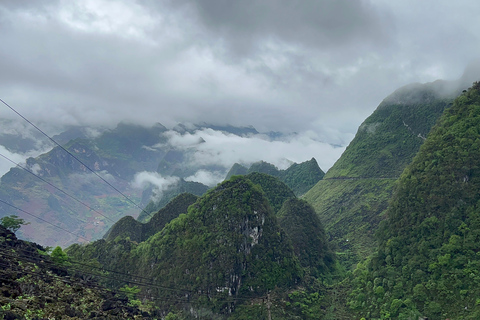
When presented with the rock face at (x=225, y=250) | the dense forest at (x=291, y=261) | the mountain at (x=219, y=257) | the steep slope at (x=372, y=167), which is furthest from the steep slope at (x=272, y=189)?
the rock face at (x=225, y=250)

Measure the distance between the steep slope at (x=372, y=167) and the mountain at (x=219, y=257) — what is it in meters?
33.3

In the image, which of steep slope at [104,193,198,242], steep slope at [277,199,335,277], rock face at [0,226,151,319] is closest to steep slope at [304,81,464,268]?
steep slope at [277,199,335,277]

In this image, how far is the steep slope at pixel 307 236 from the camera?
9844 cm

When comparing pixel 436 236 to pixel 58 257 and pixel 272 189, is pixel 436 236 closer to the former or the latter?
pixel 58 257

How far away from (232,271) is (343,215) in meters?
69.1

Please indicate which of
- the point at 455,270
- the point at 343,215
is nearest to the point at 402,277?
the point at 455,270

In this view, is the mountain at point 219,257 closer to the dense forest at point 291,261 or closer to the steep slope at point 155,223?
the dense forest at point 291,261

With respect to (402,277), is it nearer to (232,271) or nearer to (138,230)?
(232,271)

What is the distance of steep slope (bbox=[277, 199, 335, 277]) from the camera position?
3875 inches

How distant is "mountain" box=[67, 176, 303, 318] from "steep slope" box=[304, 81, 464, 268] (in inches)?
1312

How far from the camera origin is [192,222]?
91688 mm

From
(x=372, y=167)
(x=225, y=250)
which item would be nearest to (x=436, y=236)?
(x=225, y=250)

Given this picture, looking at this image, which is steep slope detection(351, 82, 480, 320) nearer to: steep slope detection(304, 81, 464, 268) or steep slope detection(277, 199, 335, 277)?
steep slope detection(277, 199, 335, 277)

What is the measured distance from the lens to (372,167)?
15200 centimetres
